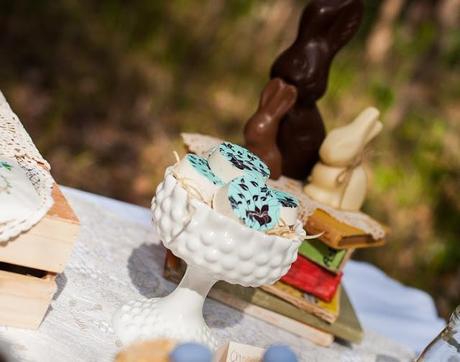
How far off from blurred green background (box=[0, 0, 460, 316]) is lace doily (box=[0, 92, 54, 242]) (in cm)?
128

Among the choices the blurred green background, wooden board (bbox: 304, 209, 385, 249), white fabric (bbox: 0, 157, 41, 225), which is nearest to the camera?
white fabric (bbox: 0, 157, 41, 225)

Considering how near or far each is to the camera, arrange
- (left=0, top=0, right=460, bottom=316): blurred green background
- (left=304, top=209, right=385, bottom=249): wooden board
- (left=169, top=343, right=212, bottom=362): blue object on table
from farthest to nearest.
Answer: (left=0, top=0, right=460, bottom=316): blurred green background
(left=304, top=209, right=385, bottom=249): wooden board
(left=169, top=343, right=212, bottom=362): blue object on table

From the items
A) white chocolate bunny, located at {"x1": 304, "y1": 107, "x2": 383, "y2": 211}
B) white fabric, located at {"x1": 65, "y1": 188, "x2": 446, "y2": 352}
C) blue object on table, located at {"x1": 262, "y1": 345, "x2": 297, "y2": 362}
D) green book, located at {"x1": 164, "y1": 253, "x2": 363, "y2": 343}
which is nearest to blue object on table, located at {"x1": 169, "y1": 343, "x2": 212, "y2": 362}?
blue object on table, located at {"x1": 262, "y1": 345, "x2": 297, "y2": 362}

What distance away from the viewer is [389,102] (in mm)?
2465

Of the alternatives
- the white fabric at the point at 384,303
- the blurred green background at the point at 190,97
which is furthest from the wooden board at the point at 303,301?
the blurred green background at the point at 190,97

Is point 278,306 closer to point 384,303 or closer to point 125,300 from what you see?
point 125,300

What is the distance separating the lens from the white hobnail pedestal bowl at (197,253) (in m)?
0.79

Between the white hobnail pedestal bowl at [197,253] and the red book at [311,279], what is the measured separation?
10.3 inches

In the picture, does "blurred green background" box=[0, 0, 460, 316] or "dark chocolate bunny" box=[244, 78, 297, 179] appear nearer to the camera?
"dark chocolate bunny" box=[244, 78, 297, 179]

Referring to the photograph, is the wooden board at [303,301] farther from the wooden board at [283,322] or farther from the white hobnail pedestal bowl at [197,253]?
the white hobnail pedestal bowl at [197,253]

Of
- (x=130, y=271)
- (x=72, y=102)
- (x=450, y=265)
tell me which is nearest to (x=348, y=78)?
(x=450, y=265)

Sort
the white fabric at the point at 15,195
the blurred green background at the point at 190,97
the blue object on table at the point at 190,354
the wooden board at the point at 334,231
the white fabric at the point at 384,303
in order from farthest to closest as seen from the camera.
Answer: the blurred green background at the point at 190,97 → the white fabric at the point at 384,303 → the wooden board at the point at 334,231 → the white fabric at the point at 15,195 → the blue object on table at the point at 190,354

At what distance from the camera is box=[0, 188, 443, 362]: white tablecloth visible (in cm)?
83

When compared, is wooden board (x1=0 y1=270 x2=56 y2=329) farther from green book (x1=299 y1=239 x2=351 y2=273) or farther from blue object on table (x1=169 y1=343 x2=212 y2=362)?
green book (x1=299 y1=239 x2=351 y2=273)
